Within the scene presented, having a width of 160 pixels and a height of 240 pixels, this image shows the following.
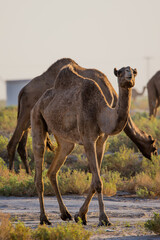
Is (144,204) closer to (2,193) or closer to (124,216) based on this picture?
(124,216)

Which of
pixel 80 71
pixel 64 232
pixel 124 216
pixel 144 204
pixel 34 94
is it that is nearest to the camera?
pixel 64 232

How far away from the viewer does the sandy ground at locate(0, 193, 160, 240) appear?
23.8 feet

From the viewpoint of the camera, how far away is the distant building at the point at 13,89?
47.9 m

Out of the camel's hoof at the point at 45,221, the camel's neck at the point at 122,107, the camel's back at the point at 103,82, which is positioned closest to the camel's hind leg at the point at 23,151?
the camel's back at the point at 103,82

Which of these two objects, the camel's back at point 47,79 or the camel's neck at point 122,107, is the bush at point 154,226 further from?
the camel's back at point 47,79

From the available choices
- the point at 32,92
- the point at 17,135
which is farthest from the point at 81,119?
the point at 17,135

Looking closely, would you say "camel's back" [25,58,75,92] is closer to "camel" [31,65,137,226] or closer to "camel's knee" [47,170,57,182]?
"camel" [31,65,137,226]

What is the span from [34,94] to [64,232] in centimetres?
756

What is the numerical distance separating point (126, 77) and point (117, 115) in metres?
0.67

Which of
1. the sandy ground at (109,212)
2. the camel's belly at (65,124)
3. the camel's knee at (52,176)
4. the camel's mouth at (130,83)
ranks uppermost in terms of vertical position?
the camel's mouth at (130,83)

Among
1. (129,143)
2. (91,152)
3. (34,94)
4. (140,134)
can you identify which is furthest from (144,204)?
(129,143)

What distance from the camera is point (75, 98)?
8328mm

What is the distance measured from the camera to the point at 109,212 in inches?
356

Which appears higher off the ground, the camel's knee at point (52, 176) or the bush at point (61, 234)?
the camel's knee at point (52, 176)
